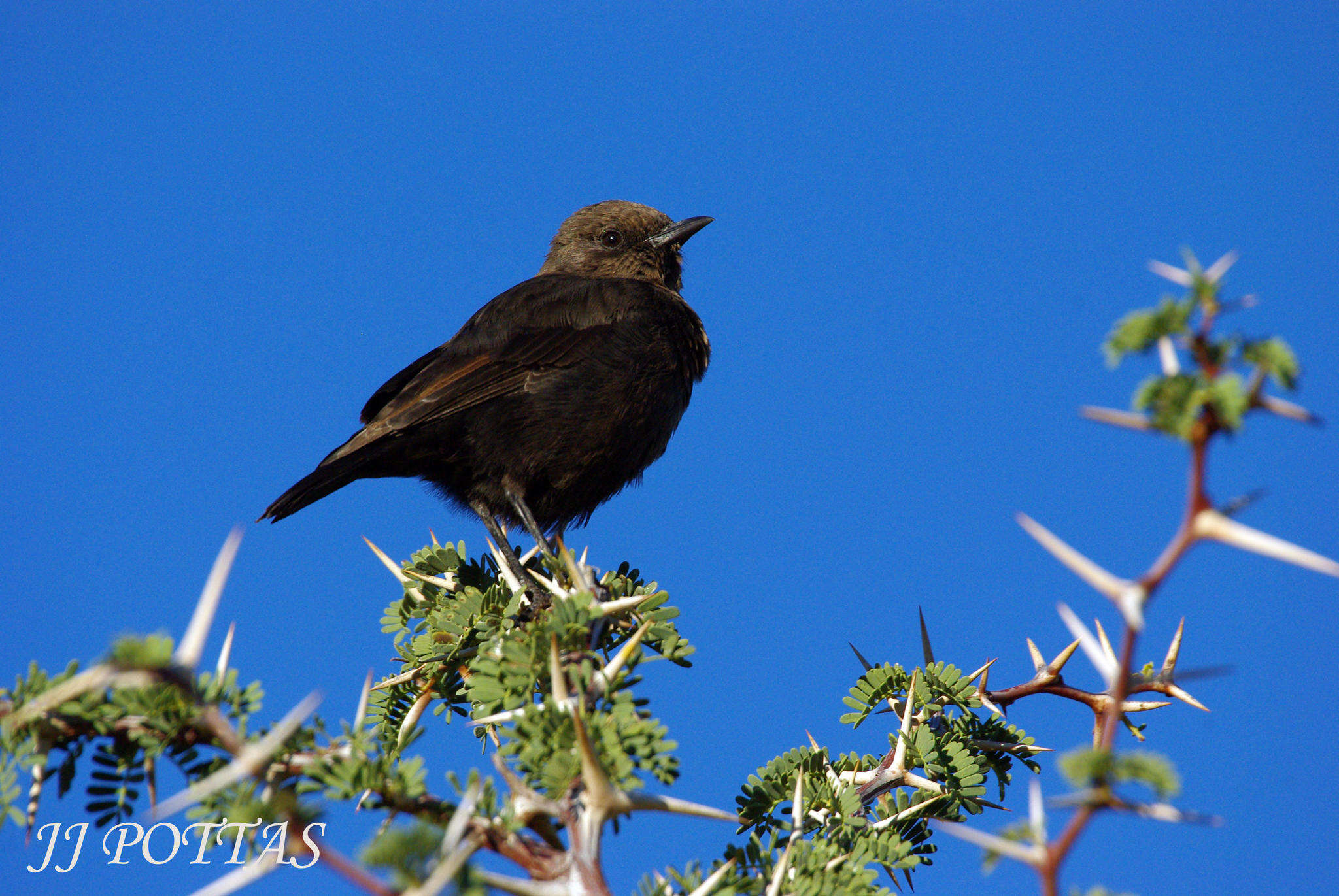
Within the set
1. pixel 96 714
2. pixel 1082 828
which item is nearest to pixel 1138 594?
pixel 1082 828

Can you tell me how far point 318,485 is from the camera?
4855 mm

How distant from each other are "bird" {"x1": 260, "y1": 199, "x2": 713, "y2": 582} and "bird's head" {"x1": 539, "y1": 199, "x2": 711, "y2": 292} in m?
1.48

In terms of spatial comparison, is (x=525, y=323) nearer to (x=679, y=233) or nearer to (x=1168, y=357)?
(x=679, y=233)

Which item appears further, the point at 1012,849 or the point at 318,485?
the point at 318,485

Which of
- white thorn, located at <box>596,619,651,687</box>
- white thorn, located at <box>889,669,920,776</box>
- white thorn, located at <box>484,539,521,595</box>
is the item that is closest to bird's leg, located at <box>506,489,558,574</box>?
white thorn, located at <box>484,539,521,595</box>

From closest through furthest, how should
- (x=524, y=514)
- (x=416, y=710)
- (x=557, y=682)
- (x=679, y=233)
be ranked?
(x=557, y=682)
(x=416, y=710)
(x=524, y=514)
(x=679, y=233)

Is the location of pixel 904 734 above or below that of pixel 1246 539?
above

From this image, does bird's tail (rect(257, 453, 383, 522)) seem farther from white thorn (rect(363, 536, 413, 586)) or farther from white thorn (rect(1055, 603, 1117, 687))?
white thorn (rect(1055, 603, 1117, 687))

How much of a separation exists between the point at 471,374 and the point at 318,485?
39.5 inches

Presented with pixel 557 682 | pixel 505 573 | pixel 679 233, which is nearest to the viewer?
pixel 557 682

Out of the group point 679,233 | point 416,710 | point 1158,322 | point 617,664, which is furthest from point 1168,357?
point 679,233

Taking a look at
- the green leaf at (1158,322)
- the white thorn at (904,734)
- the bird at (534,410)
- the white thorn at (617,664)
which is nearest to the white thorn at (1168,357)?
the green leaf at (1158,322)

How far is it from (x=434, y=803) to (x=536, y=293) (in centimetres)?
442

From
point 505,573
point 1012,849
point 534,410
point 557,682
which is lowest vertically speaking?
point 1012,849
